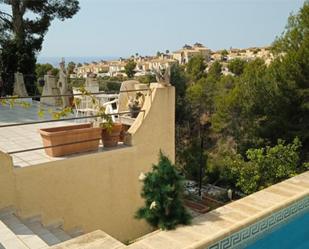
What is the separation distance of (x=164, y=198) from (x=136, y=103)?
10.3 feet

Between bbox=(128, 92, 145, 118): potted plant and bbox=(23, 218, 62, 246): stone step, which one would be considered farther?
bbox=(128, 92, 145, 118): potted plant

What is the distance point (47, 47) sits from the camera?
1429 cm

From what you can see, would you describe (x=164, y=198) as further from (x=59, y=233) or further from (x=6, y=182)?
(x=6, y=182)

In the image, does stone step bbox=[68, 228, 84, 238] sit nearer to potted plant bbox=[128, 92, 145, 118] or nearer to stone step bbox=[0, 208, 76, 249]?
stone step bbox=[0, 208, 76, 249]

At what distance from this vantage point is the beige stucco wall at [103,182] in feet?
15.9

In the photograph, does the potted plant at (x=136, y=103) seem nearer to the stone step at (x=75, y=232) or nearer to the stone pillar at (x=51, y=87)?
the stone step at (x=75, y=232)

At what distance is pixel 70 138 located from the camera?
17.1ft

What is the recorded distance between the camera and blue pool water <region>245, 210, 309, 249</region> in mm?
3963

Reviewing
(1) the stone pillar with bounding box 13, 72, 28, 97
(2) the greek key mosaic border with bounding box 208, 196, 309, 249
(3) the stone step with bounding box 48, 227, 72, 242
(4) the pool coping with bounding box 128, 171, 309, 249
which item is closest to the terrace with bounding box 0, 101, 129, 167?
(3) the stone step with bounding box 48, 227, 72, 242

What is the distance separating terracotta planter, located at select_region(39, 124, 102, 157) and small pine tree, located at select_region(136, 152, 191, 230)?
196 cm

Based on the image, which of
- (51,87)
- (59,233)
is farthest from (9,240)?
(51,87)

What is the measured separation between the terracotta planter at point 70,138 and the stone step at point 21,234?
111 centimetres

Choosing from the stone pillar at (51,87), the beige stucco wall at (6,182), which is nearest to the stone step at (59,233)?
the beige stucco wall at (6,182)

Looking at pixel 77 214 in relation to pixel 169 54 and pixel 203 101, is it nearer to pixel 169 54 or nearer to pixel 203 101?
pixel 203 101
